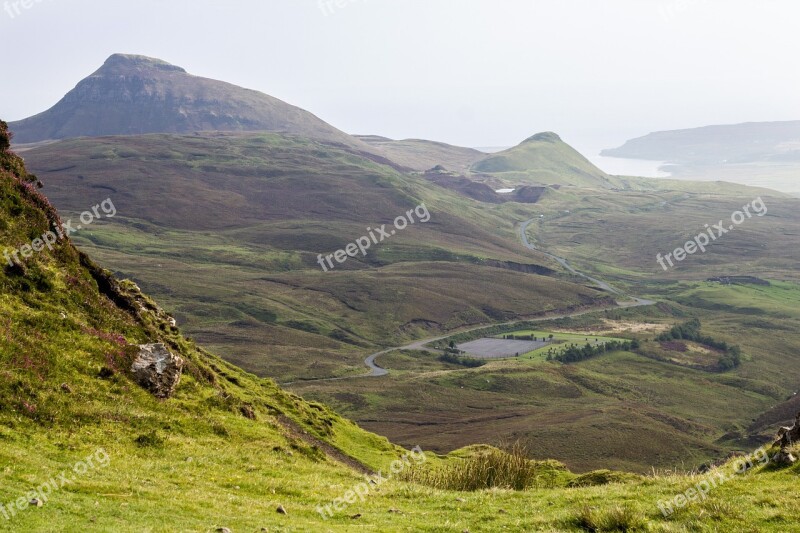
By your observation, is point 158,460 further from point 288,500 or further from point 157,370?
point 157,370

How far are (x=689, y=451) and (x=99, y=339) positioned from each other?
10836cm

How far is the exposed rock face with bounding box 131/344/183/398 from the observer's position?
3769cm

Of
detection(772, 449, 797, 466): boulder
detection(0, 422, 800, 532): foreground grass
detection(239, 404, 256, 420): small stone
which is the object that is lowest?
detection(239, 404, 256, 420): small stone

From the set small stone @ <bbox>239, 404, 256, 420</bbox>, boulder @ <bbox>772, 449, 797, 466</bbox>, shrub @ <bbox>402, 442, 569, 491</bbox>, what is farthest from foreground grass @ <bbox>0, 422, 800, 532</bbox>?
small stone @ <bbox>239, 404, 256, 420</bbox>

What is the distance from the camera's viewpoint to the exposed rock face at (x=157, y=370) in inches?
1484

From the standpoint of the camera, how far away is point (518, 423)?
134750 mm

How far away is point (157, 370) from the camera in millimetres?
38438

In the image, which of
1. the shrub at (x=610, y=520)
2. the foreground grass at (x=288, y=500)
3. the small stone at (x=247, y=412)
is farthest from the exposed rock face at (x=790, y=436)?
the small stone at (x=247, y=412)

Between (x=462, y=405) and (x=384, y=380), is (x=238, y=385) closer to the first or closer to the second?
(x=462, y=405)

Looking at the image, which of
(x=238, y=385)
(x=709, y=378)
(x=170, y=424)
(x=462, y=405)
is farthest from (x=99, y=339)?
(x=709, y=378)

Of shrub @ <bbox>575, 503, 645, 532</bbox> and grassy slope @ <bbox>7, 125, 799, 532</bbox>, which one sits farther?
grassy slope @ <bbox>7, 125, 799, 532</bbox>

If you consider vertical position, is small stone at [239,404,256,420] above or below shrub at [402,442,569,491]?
below

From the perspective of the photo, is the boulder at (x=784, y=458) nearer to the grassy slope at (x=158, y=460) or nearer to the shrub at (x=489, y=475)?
the grassy slope at (x=158, y=460)

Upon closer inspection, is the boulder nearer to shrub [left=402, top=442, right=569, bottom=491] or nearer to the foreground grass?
the foreground grass
